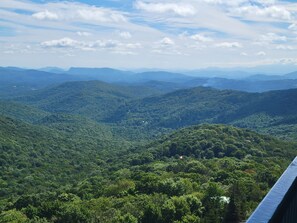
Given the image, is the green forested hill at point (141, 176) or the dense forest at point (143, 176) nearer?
the dense forest at point (143, 176)

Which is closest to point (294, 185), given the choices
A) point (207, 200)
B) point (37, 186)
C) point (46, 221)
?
point (207, 200)

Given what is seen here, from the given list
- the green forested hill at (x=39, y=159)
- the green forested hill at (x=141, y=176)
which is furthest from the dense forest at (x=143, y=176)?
the green forested hill at (x=39, y=159)

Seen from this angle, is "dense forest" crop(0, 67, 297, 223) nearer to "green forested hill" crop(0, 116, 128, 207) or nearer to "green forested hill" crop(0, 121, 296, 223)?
"green forested hill" crop(0, 121, 296, 223)

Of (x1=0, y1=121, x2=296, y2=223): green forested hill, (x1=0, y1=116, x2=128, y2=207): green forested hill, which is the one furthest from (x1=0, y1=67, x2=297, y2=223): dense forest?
(x1=0, y1=116, x2=128, y2=207): green forested hill

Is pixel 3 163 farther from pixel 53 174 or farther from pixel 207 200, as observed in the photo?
pixel 207 200

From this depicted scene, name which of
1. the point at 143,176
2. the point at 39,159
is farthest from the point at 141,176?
the point at 39,159

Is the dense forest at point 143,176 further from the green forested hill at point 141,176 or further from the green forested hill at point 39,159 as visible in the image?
the green forested hill at point 39,159

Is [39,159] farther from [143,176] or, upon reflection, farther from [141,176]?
[143,176]

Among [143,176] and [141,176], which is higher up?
[143,176]

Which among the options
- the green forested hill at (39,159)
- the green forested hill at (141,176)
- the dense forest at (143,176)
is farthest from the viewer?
the green forested hill at (39,159)

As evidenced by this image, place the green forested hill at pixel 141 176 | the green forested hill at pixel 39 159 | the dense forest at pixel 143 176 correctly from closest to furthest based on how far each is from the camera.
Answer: the dense forest at pixel 143 176, the green forested hill at pixel 141 176, the green forested hill at pixel 39 159
